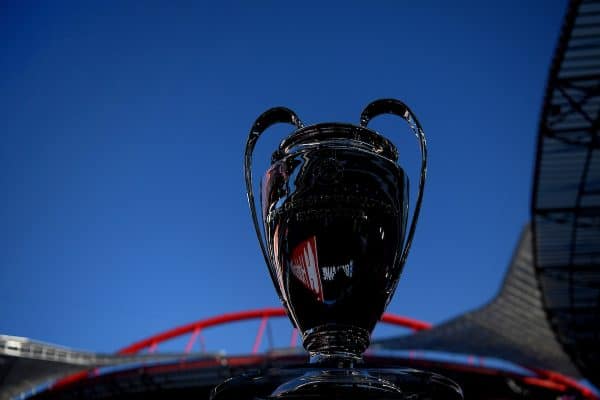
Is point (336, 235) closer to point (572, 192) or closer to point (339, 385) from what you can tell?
point (339, 385)

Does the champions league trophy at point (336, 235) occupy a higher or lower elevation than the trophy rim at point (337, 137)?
lower

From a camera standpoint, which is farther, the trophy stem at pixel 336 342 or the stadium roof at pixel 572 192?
the stadium roof at pixel 572 192

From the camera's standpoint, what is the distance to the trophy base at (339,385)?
0.65 meters

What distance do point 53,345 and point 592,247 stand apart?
20.7m

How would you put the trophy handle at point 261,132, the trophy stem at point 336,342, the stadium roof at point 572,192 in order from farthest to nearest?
the stadium roof at point 572,192
the trophy handle at point 261,132
the trophy stem at point 336,342

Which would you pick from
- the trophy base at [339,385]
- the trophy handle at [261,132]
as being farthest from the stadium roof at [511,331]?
the trophy base at [339,385]

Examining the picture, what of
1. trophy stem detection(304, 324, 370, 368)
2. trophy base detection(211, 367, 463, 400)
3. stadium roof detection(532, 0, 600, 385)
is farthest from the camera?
stadium roof detection(532, 0, 600, 385)

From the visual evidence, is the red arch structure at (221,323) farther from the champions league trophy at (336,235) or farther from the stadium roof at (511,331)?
the champions league trophy at (336,235)

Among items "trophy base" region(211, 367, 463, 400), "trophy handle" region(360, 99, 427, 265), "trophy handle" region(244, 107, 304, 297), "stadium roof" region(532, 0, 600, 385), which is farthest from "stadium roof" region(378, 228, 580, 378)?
"trophy base" region(211, 367, 463, 400)

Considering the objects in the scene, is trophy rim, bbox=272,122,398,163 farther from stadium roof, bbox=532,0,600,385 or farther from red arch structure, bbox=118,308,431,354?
red arch structure, bbox=118,308,431,354

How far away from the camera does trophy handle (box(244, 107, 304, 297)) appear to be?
0.97m

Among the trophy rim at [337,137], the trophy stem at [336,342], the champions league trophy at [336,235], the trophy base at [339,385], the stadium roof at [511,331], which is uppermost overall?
the stadium roof at [511,331]

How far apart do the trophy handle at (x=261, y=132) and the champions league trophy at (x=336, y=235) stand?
66mm

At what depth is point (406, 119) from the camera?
980 mm
